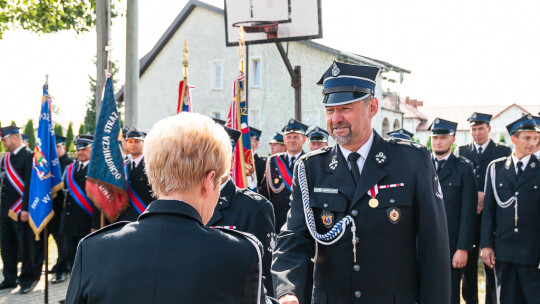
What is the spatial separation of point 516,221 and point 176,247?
4677 mm

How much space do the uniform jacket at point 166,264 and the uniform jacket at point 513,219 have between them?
4.39 meters

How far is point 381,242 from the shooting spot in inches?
104

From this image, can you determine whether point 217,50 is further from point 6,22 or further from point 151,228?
point 151,228

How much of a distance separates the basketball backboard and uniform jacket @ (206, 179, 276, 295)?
7.61 meters

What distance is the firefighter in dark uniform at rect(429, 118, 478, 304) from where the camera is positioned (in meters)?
5.26

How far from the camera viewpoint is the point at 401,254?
2643 mm

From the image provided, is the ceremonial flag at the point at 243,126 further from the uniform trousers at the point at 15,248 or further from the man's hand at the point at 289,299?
the uniform trousers at the point at 15,248

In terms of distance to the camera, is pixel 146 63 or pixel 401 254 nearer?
pixel 401 254

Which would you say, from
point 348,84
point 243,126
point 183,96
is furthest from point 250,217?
point 183,96

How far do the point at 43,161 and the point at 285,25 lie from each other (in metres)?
5.54

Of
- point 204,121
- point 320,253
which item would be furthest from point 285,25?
point 204,121

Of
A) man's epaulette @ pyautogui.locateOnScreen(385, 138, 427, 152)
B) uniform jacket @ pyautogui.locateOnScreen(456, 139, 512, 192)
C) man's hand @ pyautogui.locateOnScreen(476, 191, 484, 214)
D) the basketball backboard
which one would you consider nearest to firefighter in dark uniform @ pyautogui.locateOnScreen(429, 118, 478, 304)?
man's hand @ pyautogui.locateOnScreen(476, 191, 484, 214)

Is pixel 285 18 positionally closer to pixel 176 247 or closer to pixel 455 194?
pixel 455 194

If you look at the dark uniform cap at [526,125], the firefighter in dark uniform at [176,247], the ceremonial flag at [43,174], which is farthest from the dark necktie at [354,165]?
the ceremonial flag at [43,174]
